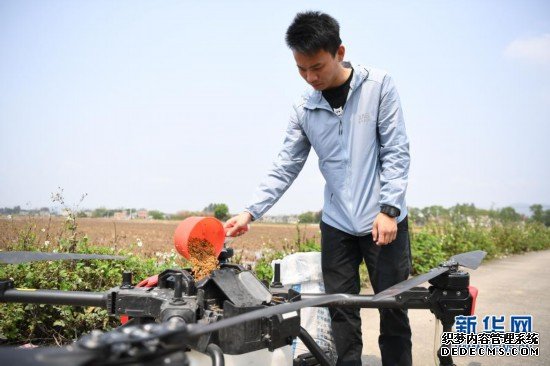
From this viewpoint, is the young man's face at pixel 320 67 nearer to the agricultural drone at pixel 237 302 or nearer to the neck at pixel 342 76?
the neck at pixel 342 76

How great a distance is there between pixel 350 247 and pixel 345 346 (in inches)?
24.8

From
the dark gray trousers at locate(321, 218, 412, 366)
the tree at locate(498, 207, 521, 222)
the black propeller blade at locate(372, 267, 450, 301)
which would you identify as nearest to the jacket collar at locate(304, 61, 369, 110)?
the dark gray trousers at locate(321, 218, 412, 366)

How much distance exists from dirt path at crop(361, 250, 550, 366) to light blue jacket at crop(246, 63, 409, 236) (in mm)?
1689

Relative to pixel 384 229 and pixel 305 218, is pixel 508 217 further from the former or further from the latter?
pixel 384 229

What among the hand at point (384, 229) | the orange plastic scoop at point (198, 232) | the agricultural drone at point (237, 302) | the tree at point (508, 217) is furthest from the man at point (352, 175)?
the tree at point (508, 217)

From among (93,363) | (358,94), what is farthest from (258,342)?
(358,94)

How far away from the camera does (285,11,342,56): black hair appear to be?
2.74 metres

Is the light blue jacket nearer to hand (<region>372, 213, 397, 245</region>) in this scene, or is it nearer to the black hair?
hand (<region>372, 213, 397, 245</region>)

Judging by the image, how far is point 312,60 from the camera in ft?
9.20

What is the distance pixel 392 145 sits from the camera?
2928mm

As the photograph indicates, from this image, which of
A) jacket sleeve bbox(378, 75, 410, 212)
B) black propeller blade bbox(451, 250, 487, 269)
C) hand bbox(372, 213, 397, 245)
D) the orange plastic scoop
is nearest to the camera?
the orange plastic scoop

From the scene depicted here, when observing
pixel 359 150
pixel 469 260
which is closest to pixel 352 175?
pixel 359 150

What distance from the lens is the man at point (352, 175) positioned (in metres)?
2.81

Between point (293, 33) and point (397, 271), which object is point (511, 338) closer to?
point (397, 271)
